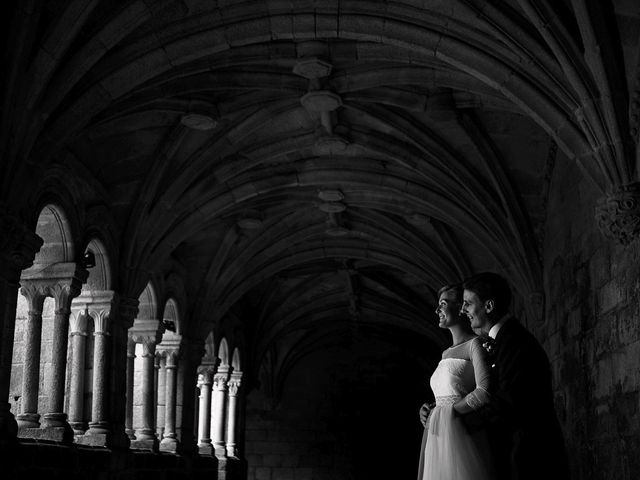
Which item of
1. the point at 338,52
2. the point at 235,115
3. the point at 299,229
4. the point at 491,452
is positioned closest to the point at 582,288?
the point at 338,52

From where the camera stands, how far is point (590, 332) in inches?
311

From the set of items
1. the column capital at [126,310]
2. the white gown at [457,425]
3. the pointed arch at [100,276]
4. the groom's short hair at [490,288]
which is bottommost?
the white gown at [457,425]

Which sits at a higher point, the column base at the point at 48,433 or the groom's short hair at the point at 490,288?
the groom's short hair at the point at 490,288

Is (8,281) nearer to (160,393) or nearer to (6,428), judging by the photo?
(6,428)

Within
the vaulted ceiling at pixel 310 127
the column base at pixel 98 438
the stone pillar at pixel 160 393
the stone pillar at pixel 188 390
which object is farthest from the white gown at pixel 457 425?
the stone pillar at pixel 188 390

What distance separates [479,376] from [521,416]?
216 millimetres

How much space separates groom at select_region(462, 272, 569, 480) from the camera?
2998mm

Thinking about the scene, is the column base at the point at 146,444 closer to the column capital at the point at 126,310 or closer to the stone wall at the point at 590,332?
the column capital at the point at 126,310

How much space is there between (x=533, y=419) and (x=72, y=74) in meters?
5.43

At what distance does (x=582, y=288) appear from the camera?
8.29 meters

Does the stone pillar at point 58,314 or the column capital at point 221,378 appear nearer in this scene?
Answer: the stone pillar at point 58,314

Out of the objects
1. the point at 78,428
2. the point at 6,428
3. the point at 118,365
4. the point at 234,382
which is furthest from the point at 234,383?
the point at 6,428

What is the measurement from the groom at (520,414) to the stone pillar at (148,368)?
1009cm

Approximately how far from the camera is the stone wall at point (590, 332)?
22.1 feet
